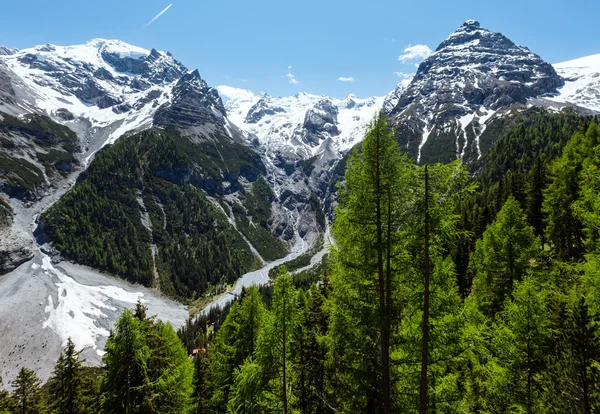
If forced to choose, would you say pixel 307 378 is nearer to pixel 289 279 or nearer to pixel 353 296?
pixel 289 279

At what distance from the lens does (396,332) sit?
1314cm

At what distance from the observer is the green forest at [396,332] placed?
11672 mm

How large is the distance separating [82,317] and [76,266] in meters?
61.8

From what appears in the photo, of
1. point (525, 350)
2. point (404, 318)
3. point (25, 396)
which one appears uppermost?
point (404, 318)

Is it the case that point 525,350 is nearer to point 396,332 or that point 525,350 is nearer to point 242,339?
point 396,332

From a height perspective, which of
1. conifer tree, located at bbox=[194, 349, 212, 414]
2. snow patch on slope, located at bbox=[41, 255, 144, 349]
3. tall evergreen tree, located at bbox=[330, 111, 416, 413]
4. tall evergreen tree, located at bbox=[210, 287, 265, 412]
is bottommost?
snow patch on slope, located at bbox=[41, 255, 144, 349]

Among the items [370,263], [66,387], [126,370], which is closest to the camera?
[370,263]

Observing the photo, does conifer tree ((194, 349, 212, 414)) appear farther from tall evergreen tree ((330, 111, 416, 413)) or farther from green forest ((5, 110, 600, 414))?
tall evergreen tree ((330, 111, 416, 413))

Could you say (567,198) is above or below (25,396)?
above

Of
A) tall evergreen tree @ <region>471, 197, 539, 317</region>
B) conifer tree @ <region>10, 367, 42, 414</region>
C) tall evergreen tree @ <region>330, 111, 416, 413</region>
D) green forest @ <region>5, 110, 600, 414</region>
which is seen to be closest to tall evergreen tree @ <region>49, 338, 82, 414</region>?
green forest @ <region>5, 110, 600, 414</region>

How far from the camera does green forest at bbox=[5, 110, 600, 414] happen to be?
38.3 feet

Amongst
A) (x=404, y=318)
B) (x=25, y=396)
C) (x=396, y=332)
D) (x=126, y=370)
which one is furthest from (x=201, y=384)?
(x=404, y=318)

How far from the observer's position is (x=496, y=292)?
2678 cm

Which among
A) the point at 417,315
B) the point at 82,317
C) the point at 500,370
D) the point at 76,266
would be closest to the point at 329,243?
the point at 417,315
